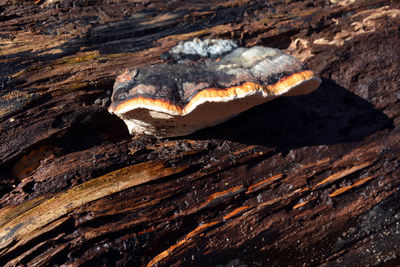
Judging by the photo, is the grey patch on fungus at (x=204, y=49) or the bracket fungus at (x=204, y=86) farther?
the grey patch on fungus at (x=204, y=49)

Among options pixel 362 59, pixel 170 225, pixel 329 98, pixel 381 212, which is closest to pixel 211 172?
pixel 170 225

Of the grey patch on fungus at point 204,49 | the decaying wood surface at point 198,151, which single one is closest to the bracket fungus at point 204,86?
the grey patch on fungus at point 204,49

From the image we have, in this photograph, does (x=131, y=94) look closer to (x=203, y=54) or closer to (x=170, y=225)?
(x=203, y=54)

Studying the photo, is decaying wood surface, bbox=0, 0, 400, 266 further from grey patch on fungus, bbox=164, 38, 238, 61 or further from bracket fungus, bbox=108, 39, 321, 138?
bracket fungus, bbox=108, 39, 321, 138

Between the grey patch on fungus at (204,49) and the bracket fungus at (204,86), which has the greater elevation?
the grey patch on fungus at (204,49)

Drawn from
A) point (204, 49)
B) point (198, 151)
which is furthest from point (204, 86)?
point (198, 151)

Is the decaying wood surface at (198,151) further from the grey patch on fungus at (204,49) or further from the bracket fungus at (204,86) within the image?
the bracket fungus at (204,86)
